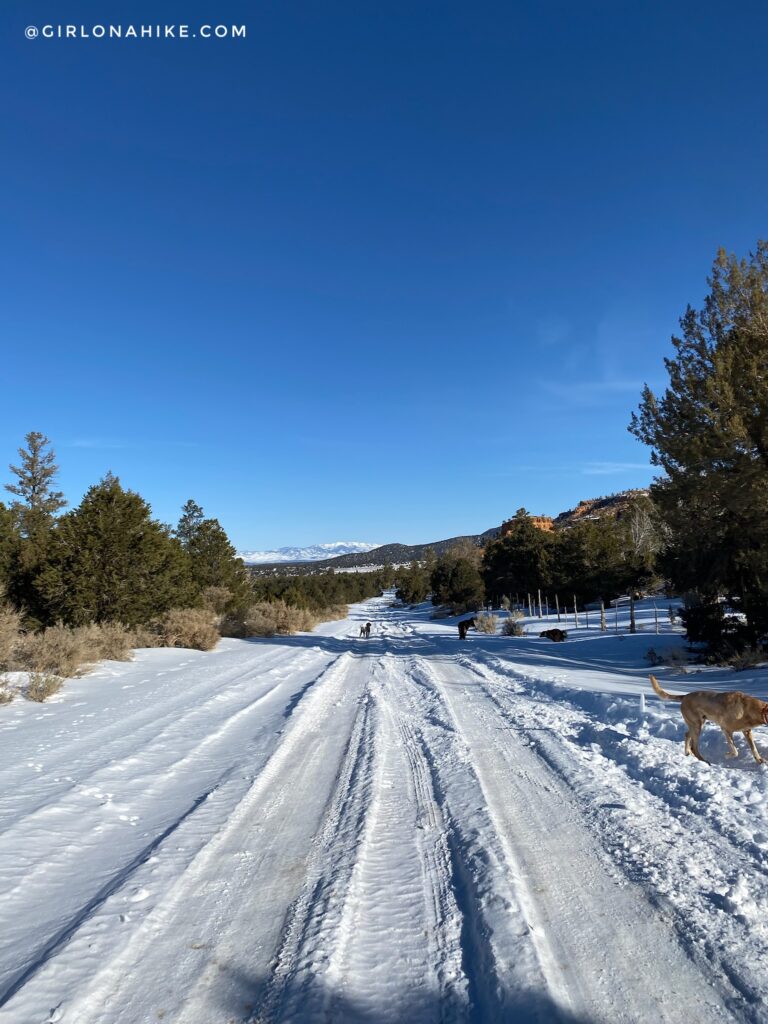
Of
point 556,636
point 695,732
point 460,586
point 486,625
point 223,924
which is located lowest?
point 486,625

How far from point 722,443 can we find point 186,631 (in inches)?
727

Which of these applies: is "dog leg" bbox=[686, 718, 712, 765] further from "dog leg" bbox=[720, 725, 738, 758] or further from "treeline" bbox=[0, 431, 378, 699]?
"treeline" bbox=[0, 431, 378, 699]

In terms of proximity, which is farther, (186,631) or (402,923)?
(186,631)

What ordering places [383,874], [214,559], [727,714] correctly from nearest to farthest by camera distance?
[383,874]
[727,714]
[214,559]

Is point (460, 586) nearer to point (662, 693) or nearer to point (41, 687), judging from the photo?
point (41, 687)

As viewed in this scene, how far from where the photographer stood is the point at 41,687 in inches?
408

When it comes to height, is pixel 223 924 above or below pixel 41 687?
below

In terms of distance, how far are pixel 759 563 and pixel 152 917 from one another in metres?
15.0

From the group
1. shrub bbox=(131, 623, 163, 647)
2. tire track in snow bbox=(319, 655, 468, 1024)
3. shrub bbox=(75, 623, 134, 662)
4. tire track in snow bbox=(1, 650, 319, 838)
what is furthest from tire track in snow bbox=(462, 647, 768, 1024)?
shrub bbox=(131, 623, 163, 647)

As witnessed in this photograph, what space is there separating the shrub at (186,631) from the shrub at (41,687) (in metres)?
10.5

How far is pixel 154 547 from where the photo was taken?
21.5 metres

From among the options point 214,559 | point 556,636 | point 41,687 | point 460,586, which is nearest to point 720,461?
point 556,636

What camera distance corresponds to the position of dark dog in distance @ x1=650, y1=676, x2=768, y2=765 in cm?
570

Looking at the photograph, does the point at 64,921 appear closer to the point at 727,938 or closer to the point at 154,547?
the point at 727,938
